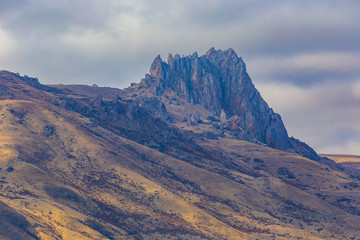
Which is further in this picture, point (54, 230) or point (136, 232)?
point (136, 232)

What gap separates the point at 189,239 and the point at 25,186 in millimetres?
58471

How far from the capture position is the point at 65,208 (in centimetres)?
16938

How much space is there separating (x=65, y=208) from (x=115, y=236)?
18.8m

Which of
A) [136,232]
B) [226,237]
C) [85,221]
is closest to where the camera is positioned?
[85,221]

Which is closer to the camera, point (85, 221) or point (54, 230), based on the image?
point (54, 230)

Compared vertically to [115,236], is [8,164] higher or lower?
higher

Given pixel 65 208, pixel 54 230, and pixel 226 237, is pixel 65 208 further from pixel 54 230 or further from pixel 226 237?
pixel 226 237

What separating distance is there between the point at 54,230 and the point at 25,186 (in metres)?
35.0

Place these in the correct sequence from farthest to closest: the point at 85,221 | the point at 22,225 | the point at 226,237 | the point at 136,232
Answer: the point at 226,237
the point at 136,232
the point at 85,221
the point at 22,225

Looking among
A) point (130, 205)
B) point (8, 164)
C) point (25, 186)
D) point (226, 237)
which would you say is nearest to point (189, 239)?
point (226, 237)

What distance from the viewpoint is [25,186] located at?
178 metres

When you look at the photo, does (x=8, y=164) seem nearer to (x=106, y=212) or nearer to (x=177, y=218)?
(x=106, y=212)

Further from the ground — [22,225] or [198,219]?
[198,219]

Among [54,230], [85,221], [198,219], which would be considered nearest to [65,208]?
[85,221]
